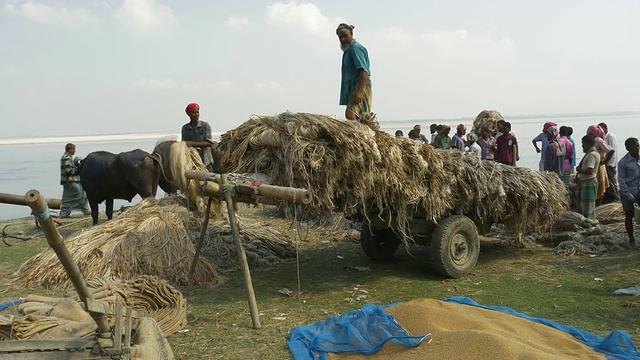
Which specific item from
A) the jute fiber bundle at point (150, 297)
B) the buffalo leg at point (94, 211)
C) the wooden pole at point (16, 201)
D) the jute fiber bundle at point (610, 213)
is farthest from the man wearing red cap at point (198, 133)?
the jute fiber bundle at point (610, 213)

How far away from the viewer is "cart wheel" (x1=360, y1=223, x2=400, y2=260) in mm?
7457

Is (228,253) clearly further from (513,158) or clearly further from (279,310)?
(513,158)

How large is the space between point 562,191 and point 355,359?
Answer: 16.0 ft

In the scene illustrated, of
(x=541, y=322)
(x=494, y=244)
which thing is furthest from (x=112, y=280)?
(x=494, y=244)

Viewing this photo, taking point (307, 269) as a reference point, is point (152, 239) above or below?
above

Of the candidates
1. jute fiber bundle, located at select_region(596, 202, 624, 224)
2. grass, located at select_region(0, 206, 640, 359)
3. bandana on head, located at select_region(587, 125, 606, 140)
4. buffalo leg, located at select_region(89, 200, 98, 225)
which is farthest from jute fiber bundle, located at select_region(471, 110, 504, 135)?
buffalo leg, located at select_region(89, 200, 98, 225)

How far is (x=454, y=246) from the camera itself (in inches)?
257

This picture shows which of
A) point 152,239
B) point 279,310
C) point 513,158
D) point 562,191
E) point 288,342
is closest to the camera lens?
point 288,342

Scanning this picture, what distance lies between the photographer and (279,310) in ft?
17.8

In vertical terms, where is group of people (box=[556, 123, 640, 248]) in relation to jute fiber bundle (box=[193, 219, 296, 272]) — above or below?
above

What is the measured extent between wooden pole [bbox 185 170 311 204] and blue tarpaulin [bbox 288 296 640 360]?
1122 mm

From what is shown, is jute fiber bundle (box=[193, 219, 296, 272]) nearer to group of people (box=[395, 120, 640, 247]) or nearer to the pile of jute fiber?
group of people (box=[395, 120, 640, 247])

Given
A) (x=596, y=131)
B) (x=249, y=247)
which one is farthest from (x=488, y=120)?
(x=249, y=247)

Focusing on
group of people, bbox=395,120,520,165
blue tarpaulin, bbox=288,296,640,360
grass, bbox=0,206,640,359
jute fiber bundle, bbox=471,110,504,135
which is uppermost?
jute fiber bundle, bbox=471,110,504,135
